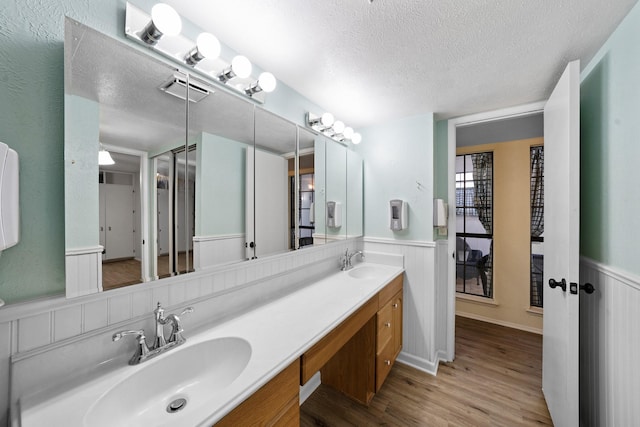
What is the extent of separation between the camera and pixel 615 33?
115 cm

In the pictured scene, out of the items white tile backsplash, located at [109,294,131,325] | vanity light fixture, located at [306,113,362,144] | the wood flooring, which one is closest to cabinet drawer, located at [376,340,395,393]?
the wood flooring

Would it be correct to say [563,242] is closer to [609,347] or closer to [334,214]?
[609,347]

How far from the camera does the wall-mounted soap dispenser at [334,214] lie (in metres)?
2.06

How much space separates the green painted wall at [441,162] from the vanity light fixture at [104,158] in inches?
86.7

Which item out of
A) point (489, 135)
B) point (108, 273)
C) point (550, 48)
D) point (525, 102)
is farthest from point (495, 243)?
point (108, 273)

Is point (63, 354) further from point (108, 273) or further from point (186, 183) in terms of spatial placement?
point (186, 183)

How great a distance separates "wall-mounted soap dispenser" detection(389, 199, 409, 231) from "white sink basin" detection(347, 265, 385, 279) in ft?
1.31

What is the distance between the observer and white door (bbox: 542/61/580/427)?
3.98 ft

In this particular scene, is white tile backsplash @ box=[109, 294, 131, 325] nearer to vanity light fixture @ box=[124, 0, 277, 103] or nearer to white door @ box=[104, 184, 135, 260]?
white door @ box=[104, 184, 135, 260]


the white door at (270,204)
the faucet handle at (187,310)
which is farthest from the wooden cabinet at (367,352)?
the faucet handle at (187,310)

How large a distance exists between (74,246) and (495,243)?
12.0 ft

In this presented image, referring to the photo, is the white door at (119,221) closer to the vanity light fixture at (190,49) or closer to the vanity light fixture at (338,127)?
the vanity light fixture at (190,49)

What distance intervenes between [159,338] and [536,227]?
362 cm

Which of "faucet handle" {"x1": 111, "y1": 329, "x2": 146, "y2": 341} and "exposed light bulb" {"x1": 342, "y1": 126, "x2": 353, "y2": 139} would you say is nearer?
"faucet handle" {"x1": 111, "y1": 329, "x2": 146, "y2": 341}
